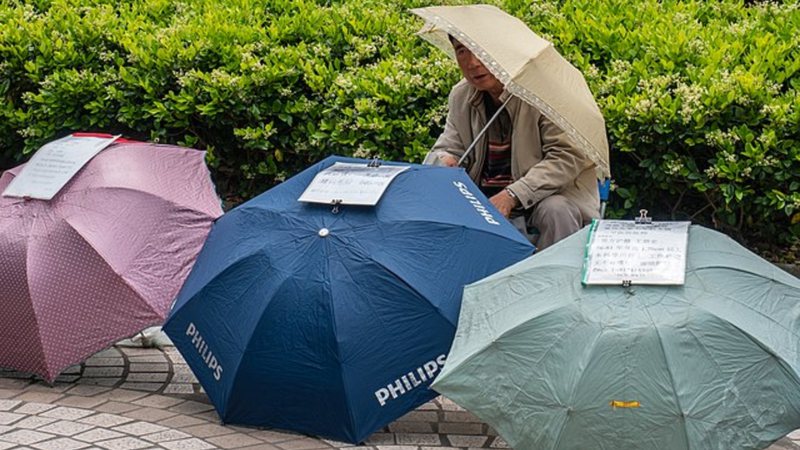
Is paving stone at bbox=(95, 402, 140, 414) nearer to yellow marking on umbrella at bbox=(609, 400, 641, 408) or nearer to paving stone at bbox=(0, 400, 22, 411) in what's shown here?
paving stone at bbox=(0, 400, 22, 411)

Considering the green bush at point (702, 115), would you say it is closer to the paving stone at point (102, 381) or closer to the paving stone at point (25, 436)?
the paving stone at point (102, 381)

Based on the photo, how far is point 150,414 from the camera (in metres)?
5.68

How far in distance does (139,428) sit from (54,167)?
4.18 feet

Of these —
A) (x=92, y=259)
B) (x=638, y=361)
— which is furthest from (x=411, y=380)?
(x=92, y=259)

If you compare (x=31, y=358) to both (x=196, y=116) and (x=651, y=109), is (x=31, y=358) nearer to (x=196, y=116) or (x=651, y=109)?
(x=196, y=116)

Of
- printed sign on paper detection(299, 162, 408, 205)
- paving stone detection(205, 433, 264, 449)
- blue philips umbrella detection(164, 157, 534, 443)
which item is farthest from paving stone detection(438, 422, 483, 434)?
printed sign on paper detection(299, 162, 408, 205)

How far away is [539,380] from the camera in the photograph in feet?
15.1

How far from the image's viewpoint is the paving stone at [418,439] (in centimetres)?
535

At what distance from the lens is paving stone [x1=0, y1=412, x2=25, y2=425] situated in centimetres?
556

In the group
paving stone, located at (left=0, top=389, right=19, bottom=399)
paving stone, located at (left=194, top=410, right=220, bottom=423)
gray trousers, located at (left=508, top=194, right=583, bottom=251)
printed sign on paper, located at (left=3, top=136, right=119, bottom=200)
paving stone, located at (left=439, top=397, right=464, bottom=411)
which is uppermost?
printed sign on paper, located at (left=3, top=136, right=119, bottom=200)

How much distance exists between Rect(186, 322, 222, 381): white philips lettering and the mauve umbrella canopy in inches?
9.6

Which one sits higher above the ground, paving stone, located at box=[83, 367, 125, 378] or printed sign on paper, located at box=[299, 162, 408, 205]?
printed sign on paper, located at box=[299, 162, 408, 205]

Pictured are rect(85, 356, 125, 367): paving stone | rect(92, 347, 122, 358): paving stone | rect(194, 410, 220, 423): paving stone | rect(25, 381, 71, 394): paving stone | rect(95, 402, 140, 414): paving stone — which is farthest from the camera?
rect(92, 347, 122, 358): paving stone

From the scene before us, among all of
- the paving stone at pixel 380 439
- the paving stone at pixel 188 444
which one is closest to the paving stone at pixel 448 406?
the paving stone at pixel 380 439
